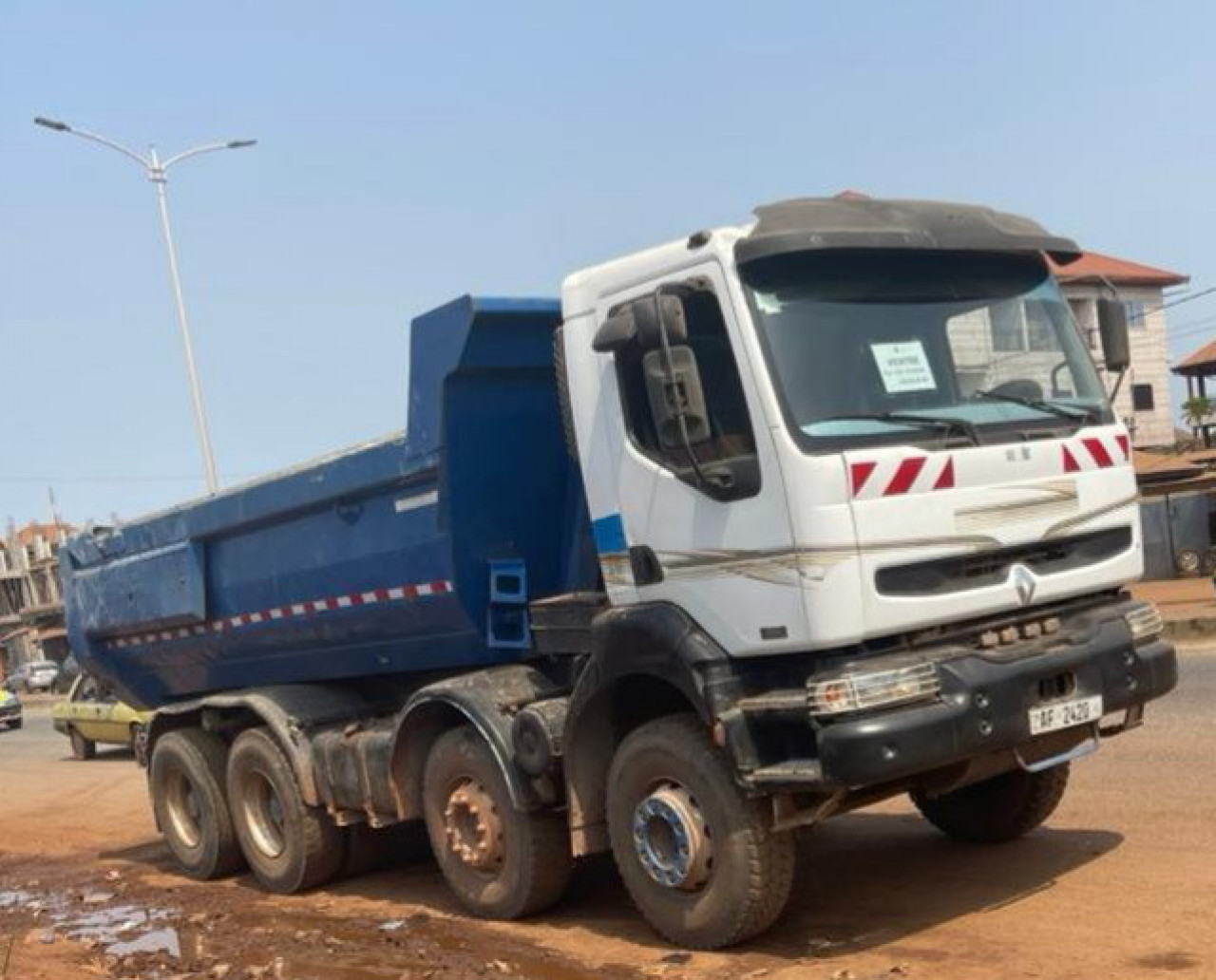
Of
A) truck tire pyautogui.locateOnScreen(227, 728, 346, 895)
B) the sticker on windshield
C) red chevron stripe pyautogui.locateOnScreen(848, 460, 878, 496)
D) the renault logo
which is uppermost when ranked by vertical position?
the sticker on windshield

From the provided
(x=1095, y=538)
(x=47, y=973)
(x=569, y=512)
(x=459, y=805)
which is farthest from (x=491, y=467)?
(x=47, y=973)

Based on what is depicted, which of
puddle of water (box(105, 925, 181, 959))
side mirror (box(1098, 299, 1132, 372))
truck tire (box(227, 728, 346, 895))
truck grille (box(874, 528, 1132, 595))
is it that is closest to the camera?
truck grille (box(874, 528, 1132, 595))

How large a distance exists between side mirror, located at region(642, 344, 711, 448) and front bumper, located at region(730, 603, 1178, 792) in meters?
1.16

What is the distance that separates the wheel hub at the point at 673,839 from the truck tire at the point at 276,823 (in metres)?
2.98

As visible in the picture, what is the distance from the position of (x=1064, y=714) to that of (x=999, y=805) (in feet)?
5.62

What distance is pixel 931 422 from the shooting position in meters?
5.38

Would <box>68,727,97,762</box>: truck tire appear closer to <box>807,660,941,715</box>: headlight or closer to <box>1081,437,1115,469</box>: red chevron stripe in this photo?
<box>807,660,941,715</box>: headlight

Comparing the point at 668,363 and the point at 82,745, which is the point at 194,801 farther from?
the point at 82,745

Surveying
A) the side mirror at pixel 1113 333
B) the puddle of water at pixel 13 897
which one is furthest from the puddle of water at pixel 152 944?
the side mirror at pixel 1113 333

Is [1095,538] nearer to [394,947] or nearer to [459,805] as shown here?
[459,805]

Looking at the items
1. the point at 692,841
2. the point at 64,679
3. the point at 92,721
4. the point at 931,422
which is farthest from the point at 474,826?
the point at 64,679

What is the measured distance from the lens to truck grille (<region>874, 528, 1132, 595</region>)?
5203 mm

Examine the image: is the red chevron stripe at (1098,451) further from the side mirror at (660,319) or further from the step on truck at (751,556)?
the side mirror at (660,319)

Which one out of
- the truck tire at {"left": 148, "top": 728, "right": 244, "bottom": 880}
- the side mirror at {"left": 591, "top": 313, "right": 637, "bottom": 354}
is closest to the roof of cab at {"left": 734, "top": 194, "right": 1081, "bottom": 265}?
the side mirror at {"left": 591, "top": 313, "right": 637, "bottom": 354}
